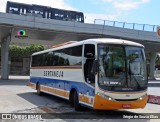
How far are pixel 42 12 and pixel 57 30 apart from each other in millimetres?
4001

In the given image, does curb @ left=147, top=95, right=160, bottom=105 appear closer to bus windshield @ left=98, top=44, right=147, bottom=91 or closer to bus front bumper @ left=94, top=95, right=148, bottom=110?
bus windshield @ left=98, top=44, right=147, bottom=91

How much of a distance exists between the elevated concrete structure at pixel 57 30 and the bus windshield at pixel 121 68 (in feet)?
81.2

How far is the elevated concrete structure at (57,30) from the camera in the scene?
37.1m

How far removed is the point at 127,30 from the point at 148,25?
315cm

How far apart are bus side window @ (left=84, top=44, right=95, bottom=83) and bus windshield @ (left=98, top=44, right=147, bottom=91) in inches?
21.1

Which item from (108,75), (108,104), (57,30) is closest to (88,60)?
(108,75)

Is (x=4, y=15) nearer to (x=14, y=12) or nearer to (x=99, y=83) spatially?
(x=14, y=12)

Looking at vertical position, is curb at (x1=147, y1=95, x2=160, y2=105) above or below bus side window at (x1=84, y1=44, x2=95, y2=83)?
below

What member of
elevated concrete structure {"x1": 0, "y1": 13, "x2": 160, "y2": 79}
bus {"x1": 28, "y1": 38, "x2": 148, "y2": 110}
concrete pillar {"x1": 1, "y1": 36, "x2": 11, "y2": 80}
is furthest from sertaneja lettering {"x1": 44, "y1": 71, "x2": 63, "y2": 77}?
concrete pillar {"x1": 1, "y1": 36, "x2": 11, "y2": 80}

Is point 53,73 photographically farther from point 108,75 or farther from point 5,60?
point 5,60

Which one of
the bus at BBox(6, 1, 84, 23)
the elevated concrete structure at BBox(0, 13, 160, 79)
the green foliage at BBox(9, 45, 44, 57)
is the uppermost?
the bus at BBox(6, 1, 84, 23)

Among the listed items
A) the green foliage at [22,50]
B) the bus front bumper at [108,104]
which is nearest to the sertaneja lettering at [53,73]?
the bus front bumper at [108,104]

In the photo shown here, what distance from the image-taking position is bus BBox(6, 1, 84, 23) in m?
40.5

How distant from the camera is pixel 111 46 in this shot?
43.6 feet
